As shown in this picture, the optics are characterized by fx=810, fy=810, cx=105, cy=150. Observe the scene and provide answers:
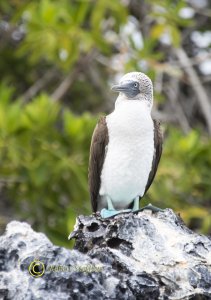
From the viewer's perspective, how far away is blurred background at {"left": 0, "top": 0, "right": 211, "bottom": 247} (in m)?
8.23

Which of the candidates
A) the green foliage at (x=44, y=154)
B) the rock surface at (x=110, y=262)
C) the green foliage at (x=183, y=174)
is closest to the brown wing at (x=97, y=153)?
the rock surface at (x=110, y=262)

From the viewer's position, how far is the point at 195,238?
164 inches

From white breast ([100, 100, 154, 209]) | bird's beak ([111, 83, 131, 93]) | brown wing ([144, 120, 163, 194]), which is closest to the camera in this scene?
white breast ([100, 100, 154, 209])

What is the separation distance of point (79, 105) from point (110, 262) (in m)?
7.48

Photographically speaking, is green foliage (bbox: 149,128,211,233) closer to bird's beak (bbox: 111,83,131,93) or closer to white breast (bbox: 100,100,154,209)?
white breast (bbox: 100,100,154,209)

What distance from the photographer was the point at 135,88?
18.9 feet

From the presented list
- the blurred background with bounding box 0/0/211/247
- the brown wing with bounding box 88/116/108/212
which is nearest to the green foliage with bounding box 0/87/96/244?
the blurred background with bounding box 0/0/211/247

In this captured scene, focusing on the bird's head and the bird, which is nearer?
the bird

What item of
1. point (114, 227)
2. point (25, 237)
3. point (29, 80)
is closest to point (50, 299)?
point (25, 237)

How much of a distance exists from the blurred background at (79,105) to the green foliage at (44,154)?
0.01m

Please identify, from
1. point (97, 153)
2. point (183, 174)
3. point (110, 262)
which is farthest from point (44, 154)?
point (110, 262)

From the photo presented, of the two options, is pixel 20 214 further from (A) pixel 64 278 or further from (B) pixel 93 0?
(A) pixel 64 278

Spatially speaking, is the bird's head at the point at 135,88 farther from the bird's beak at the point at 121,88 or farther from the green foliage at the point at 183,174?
the green foliage at the point at 183,174

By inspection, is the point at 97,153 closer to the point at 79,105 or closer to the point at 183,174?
the point at 183,174
